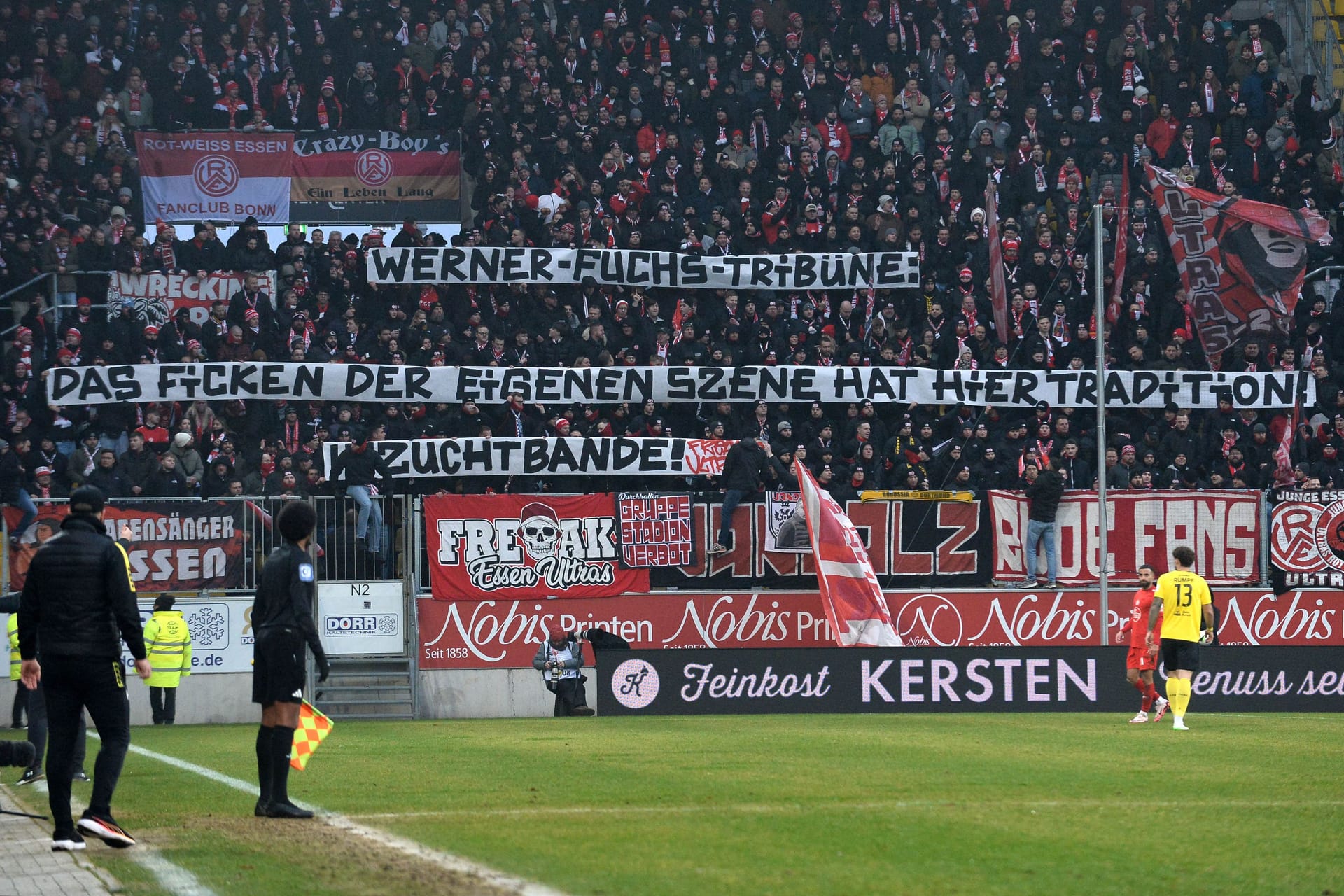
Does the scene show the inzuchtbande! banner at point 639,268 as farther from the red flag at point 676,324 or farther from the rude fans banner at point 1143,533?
the rude fans banner at point 1143,533

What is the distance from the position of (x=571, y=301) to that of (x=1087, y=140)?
34.3 ft

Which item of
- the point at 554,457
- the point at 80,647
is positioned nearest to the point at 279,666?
the point at 80,647

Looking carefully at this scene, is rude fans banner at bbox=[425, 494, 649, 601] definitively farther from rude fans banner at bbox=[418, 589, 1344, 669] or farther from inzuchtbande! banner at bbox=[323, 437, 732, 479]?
inzuchtbande! banner at bbox=[323, 437, 732, 479]

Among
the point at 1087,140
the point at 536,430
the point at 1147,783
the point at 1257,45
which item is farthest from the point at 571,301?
the point at 1147,783

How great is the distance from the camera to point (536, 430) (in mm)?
25891

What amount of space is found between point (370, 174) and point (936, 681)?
15251mm

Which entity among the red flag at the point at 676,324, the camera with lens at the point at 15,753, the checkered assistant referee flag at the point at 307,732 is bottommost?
the camera with lens at the point at 15,753

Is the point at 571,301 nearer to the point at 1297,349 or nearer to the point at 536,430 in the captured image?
the point at 536,430

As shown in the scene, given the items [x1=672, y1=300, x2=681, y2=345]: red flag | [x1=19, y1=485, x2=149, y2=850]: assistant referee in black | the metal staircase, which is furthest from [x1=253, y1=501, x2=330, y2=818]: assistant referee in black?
[x1=672, y1=300, x2=681, y2=345]: red flag

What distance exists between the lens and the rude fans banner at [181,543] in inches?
919

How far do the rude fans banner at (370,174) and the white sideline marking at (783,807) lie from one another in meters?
22.7

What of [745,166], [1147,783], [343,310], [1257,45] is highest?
[1257,45]

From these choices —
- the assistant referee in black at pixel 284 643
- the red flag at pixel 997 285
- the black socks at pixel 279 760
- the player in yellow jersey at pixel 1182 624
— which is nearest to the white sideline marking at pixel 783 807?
the black socks at pixel 279 760

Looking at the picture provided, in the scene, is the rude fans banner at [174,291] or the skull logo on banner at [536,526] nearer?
the skull logo on banner at [536,526]
